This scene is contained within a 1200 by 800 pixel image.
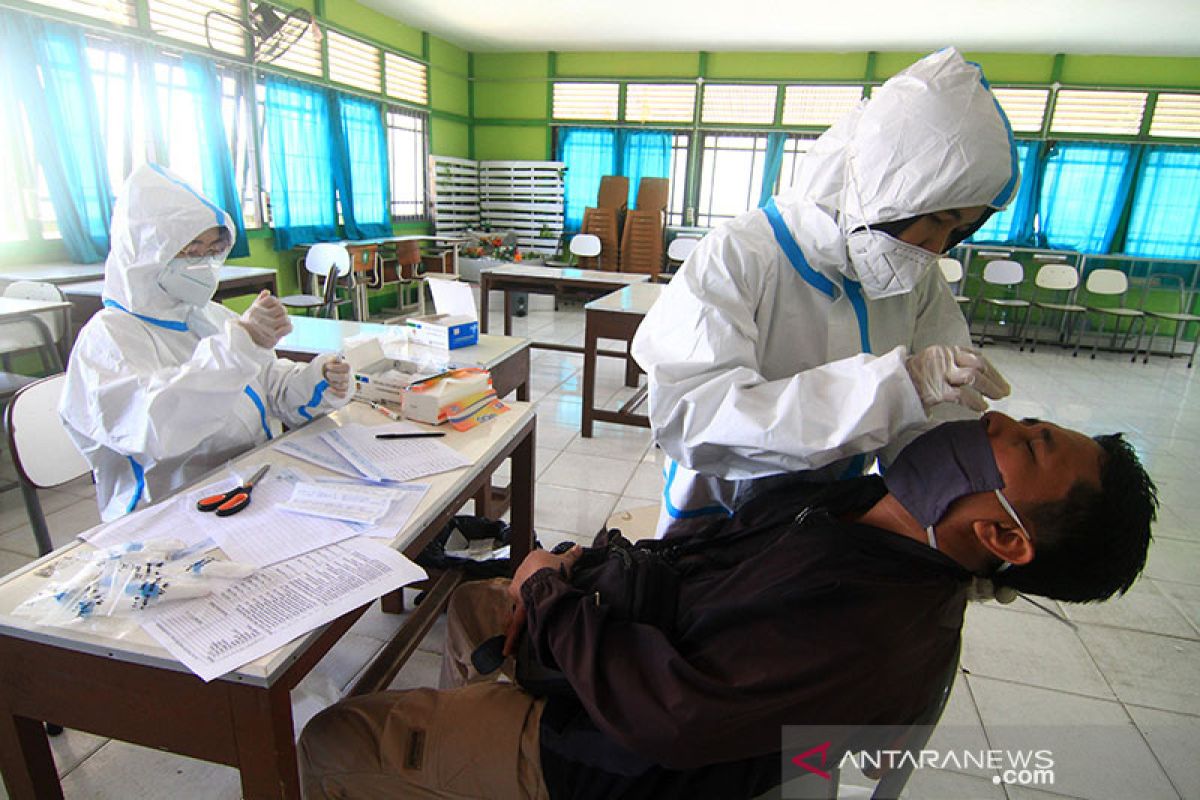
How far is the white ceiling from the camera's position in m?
5.69

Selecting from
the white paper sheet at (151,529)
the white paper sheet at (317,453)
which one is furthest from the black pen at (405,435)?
the white paper sheet at (151,529)

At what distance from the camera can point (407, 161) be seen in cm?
787

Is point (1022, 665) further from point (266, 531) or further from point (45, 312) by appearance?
point (45, 312)

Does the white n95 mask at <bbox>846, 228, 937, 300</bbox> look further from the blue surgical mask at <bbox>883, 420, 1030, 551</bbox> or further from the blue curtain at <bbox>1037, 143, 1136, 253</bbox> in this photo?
the blue curtain at <bbox>1037, 143, 1136, 253</bbox>

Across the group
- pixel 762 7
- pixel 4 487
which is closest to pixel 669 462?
pixel 4 487

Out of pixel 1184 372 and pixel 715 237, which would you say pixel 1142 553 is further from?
pixel 1184 372

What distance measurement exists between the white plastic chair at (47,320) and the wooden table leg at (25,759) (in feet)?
9.18

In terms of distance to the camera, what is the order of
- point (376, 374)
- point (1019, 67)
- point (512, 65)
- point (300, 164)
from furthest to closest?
1. point (512, 65)
2. point (1019, 67)
3. point (300, 164)
4. point (376, 374)

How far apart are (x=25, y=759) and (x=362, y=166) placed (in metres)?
6.89

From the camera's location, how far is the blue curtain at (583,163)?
849 centimetres

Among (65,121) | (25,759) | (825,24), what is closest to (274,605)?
(25,759)

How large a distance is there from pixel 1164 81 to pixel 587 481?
846cm

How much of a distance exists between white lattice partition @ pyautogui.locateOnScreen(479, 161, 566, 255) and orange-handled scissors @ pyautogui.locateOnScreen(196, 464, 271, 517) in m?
7.89

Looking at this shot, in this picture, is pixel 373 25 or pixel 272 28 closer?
pixel 272 28
